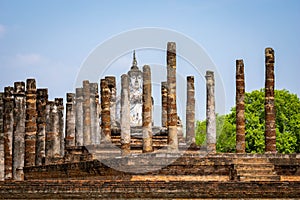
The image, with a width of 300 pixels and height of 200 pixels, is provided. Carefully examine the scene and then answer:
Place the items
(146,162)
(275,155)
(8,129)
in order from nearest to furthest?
(146,162) < (275,155) < (8,129)

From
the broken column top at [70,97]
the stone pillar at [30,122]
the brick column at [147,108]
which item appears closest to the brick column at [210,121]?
the brick column at [147,108]

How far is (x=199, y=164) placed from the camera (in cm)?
1805

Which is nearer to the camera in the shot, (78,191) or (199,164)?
(78,191)

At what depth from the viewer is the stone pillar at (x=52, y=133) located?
29.6 m

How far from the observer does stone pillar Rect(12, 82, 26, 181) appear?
27469 millimetres

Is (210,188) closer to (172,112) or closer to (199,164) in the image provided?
(199,164)

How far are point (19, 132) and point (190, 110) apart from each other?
20.4 feet

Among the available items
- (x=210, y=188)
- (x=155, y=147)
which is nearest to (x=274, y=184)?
(x=210, y=188)

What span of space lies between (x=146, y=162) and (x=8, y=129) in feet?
34.9

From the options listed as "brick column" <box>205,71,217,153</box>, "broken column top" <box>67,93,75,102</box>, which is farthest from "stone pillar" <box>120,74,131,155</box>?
"broken column top" <box>67,93,75,102</box>

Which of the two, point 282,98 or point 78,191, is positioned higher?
point 282,98

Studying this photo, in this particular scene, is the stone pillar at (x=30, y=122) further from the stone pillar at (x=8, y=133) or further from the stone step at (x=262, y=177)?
the stone step at (x=262, y=177)

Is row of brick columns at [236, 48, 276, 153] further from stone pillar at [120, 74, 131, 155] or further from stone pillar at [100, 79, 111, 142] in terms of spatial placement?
stone pillar at [100, 79, 111, 142]

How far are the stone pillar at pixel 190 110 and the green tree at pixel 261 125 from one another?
42.0 feet
